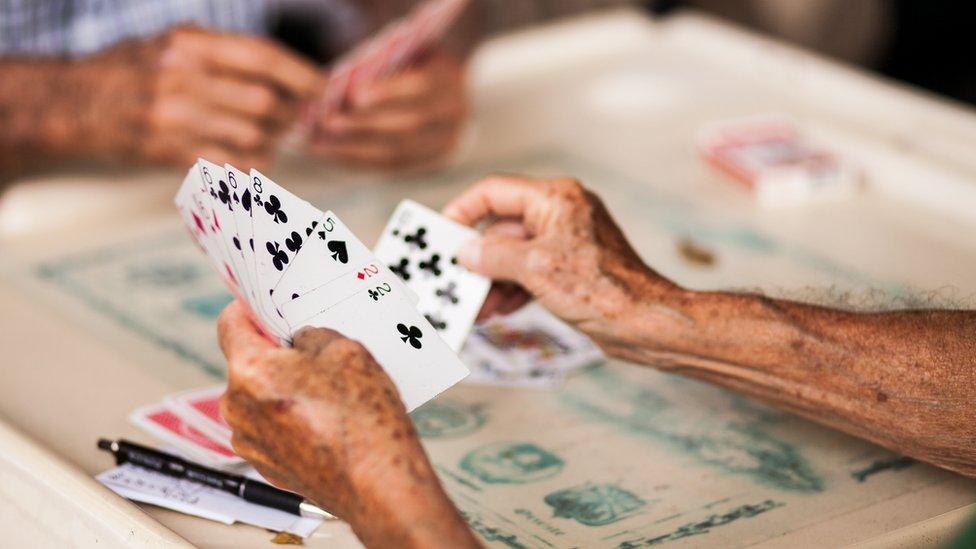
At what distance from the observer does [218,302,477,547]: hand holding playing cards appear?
96 centimetres

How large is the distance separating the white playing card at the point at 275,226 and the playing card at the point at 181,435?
0.84 ft

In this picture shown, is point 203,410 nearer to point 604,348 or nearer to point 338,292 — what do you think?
point 338,292

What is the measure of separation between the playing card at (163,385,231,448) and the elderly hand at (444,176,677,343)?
0.34 m

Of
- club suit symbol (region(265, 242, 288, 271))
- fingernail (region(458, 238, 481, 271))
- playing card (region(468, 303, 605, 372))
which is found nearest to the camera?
club suit symbol (region(265, 242, 288, 271))

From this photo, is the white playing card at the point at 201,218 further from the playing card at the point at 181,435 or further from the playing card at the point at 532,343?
the playing card at the point at 532,343

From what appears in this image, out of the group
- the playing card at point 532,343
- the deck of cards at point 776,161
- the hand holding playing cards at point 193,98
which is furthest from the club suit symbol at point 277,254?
the deck of cards at point 776,161

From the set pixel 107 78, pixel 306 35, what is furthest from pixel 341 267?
pixel 306 35

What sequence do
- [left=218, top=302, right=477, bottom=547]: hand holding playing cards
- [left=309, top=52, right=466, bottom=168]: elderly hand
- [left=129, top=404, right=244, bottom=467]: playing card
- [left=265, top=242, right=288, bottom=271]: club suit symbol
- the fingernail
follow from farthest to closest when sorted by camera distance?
1. [left=309, top=52, right=466, bottom=168]: elderly hand
2. the fingernail
3. [left=129, top=404, right=244, bottom=467]: playing card
4. [left=265, top=242, right=288, bottom=271]: club suit symbol
5. [left=218, top=302, right=477, bottom=547]: hand holding playing cards

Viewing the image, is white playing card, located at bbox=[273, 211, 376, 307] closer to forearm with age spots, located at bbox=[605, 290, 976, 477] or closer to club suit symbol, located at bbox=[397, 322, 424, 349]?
club suit symbol, located at bbox=[397, 322, 424, 349]

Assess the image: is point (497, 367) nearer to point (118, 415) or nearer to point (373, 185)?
point (118, 415)

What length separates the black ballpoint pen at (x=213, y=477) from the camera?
1.17m

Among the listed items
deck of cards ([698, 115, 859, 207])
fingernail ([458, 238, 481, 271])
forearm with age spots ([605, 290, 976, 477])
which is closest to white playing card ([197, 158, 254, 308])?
fingernail ([458, 238, 481, 271])

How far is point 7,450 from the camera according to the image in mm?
1237

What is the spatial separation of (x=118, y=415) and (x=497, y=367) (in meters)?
0.47
